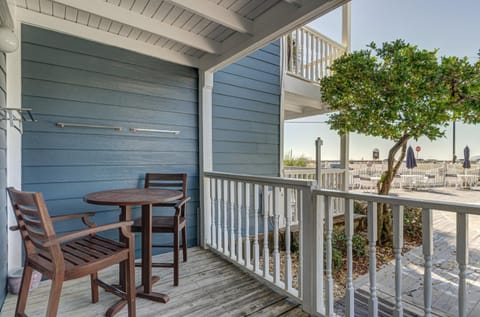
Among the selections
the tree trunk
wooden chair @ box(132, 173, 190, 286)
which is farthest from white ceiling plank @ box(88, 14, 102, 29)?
the tree trunk

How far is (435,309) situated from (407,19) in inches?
313

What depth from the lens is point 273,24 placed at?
6.77 ft

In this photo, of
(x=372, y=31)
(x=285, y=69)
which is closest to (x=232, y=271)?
(x=285, y=69)

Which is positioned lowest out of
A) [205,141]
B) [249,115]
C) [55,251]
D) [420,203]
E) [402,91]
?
[55,251]

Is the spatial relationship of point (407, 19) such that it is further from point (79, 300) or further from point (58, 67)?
point (79, 300)

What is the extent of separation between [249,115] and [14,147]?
2.76m

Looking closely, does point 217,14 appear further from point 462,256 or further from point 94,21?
point 462,256

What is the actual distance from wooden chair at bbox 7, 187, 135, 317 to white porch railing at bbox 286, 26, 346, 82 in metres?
4.01

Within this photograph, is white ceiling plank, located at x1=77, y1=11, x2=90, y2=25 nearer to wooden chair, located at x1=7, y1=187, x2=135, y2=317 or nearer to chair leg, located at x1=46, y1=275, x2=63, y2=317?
wooden chair, located at x1=7, y1=187, x2=135, y2=317

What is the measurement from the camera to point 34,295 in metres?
1.99

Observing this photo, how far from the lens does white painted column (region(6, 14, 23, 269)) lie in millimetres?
2008

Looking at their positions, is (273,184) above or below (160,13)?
below

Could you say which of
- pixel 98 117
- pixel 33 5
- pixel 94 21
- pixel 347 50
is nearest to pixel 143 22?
pixel 94 21

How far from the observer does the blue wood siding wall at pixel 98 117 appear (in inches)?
87.2
